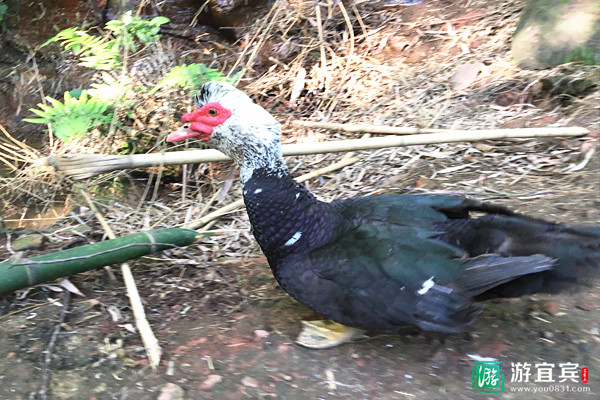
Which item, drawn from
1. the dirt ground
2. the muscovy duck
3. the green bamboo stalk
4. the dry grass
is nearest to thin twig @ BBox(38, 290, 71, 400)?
the dirt ground

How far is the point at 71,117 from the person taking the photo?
3.87 m

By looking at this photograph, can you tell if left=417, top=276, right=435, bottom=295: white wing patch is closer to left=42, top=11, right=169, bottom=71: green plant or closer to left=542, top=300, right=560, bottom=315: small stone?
left=542, top=300, right=560, bottom=315: small stone

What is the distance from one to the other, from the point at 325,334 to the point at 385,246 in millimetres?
570

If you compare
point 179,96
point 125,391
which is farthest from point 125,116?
point 125,391

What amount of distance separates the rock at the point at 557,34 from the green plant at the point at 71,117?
400 centimetres

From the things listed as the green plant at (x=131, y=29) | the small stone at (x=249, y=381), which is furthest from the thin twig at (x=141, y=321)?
the green plant at (x=131, y=29)

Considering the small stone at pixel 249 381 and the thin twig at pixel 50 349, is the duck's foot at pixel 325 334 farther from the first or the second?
the thin twig at pixel 50 349

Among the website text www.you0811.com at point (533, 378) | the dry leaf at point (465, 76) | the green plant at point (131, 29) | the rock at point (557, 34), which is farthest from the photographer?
the dry leaf at point (465, 76)

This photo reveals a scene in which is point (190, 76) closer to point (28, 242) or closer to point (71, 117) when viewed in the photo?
point (71, 117)

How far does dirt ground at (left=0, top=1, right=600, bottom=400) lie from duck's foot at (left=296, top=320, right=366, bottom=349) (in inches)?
1.4

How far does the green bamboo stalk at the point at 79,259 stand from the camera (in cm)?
262

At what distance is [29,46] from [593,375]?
7124 millimetres

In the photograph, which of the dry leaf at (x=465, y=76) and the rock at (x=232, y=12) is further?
the rock at (x=232, y=12)

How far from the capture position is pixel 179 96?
4.45 metres
